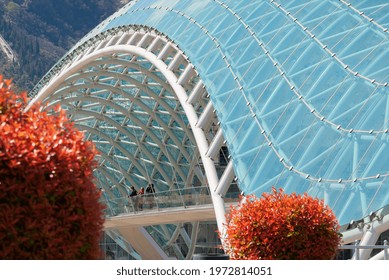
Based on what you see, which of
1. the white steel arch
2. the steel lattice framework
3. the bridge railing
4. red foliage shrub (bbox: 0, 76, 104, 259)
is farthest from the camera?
the bridge railing

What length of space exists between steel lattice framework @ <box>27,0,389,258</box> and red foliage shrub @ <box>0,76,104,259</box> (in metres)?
12.1

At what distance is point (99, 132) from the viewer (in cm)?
5872

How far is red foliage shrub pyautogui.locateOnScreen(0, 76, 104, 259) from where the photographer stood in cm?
849

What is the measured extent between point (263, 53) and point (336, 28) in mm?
3119

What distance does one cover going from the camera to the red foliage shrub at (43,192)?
849 cm

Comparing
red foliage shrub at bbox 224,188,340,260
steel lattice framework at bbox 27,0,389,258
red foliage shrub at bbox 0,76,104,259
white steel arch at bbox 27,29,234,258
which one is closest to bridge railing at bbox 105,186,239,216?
white steel arch at bbox 27,29,234,258

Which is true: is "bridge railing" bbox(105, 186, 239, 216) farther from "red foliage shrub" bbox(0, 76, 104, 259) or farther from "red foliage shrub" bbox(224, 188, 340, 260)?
"red foliage shrub" bbox(0, 76, 104, 259)

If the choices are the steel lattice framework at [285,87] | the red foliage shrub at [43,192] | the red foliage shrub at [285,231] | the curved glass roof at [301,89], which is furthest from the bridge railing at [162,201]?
the red foliage shrub at [43,192]

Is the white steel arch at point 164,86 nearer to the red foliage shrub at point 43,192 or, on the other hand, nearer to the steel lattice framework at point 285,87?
the steel lattice framework at point 285,87

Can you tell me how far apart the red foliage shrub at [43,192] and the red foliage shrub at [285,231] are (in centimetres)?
593

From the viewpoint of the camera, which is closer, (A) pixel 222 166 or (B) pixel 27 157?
(B) pixel 27 157

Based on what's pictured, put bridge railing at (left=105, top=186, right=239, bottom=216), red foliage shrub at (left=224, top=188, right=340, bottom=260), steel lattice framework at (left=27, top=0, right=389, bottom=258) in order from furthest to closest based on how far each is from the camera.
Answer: bridge railing at (left=105, top=186, right=239, bottom=216)
steel lattice framework at (left=27, top=0, right=389, bottom=258)
red foliage shrub at (left=224, top=188, right=340, bottom=260)
